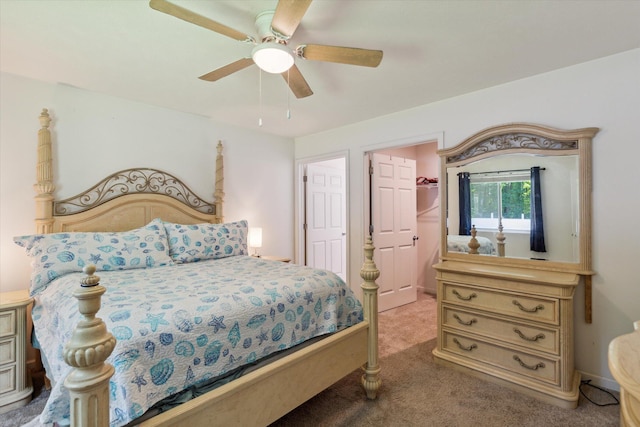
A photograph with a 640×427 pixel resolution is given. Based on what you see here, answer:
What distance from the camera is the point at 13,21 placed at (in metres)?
1.76

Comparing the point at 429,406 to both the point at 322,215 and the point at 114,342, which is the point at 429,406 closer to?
the point at 114,342

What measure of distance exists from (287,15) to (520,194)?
7.51 feet

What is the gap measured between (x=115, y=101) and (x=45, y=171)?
890 millimetres

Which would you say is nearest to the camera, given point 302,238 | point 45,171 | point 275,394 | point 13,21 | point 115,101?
point 275,394

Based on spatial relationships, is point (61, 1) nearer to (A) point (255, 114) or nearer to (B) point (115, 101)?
(B) point (115, 101)

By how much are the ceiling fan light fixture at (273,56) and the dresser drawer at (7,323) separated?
219 centimetres

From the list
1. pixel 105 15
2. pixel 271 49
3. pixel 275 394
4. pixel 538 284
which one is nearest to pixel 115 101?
pixel 105 15

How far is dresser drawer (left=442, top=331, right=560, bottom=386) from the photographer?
205 centimetres

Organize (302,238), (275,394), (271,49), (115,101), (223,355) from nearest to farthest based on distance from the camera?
(223,355)
(275,394)
(271,49)
(115,101)
(302,238)

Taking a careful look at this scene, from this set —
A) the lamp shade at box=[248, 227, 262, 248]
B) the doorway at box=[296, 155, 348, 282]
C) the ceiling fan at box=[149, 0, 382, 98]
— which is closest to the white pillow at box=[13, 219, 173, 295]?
the lamp shade at box=[248, 227, 262, 248]

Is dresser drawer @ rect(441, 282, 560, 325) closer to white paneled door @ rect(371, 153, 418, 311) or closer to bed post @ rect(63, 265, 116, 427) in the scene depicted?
white paneled door @ rect(371, 153, 418, 311)

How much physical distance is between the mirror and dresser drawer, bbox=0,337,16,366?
330 centimetres

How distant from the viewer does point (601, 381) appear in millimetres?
2168

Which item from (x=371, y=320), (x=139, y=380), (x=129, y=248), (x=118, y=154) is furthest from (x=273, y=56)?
(x=118, y=154)
